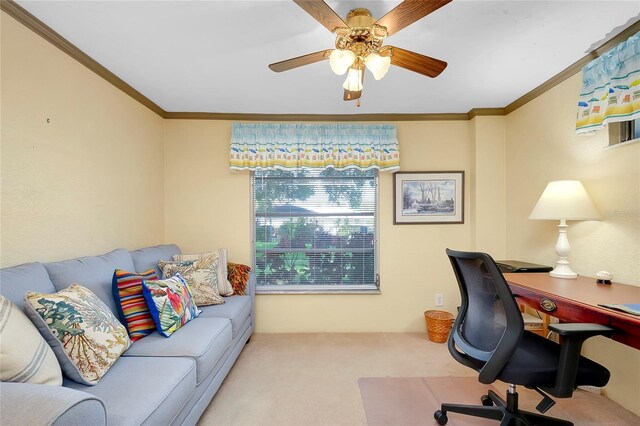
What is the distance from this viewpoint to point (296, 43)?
2.01 meters

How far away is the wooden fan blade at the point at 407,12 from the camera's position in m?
1.31

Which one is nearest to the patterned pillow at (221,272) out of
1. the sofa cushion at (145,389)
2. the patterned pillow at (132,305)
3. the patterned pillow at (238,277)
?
the patterned pillow at (238,277)

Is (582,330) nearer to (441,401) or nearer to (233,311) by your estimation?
(441,401)

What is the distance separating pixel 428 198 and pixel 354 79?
1980 mm

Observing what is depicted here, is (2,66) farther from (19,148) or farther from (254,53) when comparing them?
(254,53)

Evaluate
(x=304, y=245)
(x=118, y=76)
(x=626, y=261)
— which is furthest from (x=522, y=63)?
(x=118, y=76)

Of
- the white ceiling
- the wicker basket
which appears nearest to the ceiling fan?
the white ceiling

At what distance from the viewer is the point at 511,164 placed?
3.15 metres

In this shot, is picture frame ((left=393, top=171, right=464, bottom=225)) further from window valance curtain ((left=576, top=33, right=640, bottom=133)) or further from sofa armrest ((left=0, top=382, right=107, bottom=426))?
sofa armrest ((left=0, top=382, right=107, bottom=426))

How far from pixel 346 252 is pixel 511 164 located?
6.39 feet

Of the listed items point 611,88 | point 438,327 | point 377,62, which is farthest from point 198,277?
point 611,88

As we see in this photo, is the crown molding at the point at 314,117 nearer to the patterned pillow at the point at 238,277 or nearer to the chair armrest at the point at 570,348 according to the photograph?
the patterned pillow at the point at 238,277

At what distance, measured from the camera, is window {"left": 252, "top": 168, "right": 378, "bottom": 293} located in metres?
3.44

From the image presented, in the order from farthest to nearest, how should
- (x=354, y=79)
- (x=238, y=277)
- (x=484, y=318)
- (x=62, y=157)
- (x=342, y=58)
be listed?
(x=238, y=277) < (x=62, y=157) < (x=354, y=79) < (x=484, y=318) < (x=342, y=58)
